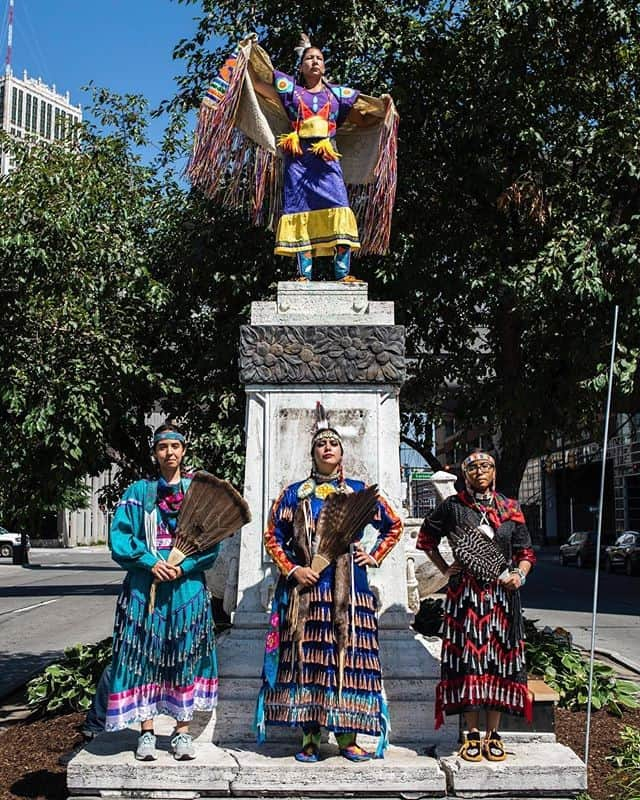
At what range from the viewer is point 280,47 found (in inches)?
417

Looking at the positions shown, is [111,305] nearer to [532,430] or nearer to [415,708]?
[532,430]

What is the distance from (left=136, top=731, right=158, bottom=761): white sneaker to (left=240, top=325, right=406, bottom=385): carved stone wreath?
8.28ft

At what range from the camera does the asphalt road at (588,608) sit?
12.7 metres

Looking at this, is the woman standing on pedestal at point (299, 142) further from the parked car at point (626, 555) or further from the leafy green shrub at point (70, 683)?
the parked car at point (626, 555)

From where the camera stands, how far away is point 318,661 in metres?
5.05

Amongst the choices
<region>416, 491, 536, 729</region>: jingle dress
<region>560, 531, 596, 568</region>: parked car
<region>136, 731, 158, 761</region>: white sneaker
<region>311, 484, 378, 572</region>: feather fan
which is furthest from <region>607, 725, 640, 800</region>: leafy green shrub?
<region>560, 531, 596, 568</region>: parked car

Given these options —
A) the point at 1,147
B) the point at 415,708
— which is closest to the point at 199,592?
the point at 415,708

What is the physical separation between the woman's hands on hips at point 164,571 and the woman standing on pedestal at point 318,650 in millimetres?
555

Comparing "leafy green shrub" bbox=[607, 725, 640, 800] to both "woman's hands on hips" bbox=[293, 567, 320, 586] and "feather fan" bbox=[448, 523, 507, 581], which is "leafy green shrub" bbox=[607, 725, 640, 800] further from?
"woman's hands on hips" bbox=[293, 567, 320, 586]

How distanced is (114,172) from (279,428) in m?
6.55

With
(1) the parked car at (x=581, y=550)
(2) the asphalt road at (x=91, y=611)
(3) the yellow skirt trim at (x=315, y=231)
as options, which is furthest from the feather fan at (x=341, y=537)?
(1) the parked car at (x=581, y=550)

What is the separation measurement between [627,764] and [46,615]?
13.2m

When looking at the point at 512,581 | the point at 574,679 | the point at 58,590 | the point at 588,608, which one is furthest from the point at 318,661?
the point at 58,590

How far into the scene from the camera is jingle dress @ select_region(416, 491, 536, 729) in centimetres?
500
